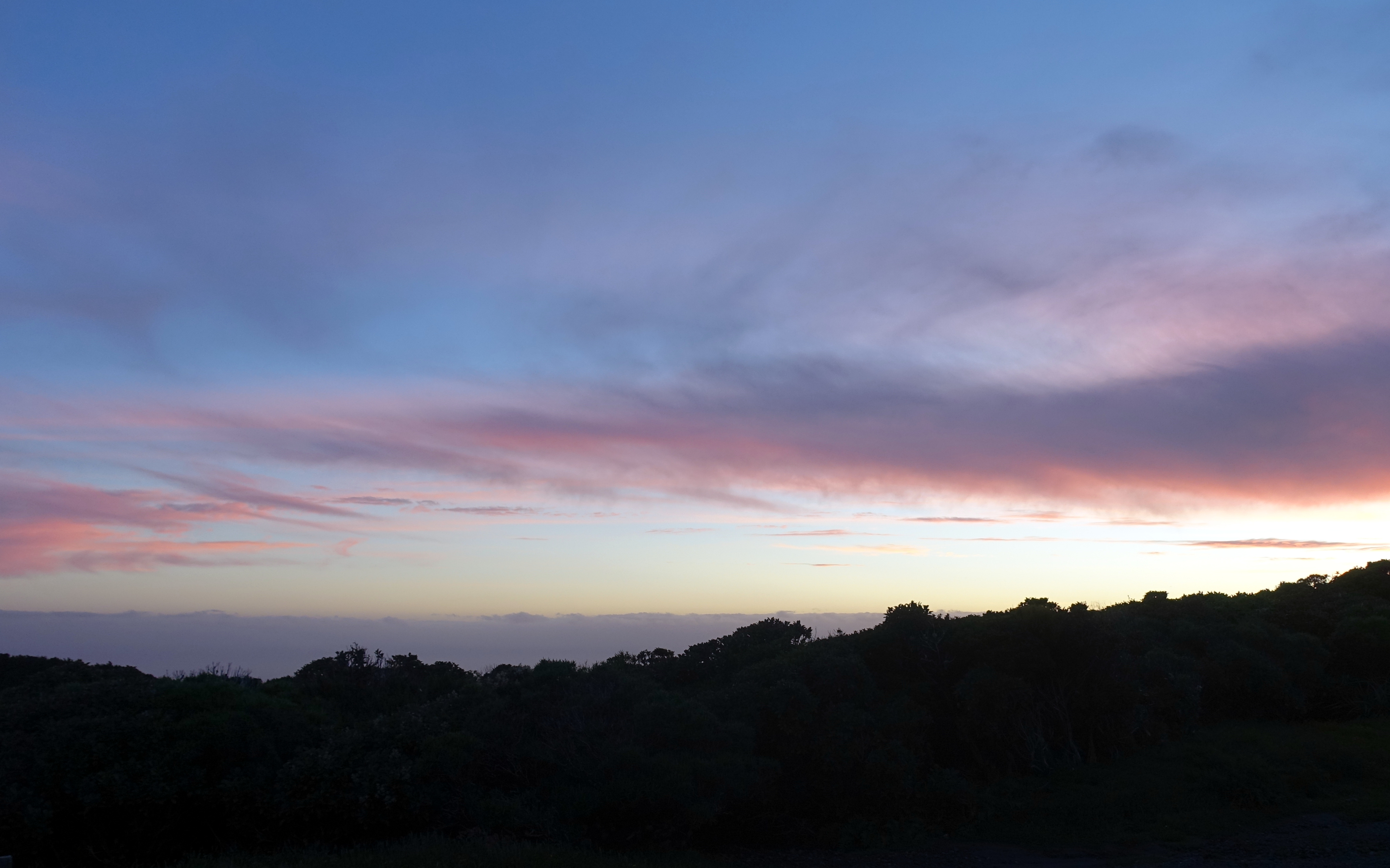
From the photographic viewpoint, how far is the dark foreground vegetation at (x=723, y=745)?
1189 centimetres

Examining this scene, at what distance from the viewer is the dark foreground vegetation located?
39.0ft

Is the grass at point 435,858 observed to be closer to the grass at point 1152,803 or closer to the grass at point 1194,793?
the grass at point 1152,803

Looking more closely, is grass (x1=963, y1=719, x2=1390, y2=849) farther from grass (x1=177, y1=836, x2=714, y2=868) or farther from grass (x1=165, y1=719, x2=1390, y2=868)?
grass (x1=177, y1=836, x2=714, y2=868)

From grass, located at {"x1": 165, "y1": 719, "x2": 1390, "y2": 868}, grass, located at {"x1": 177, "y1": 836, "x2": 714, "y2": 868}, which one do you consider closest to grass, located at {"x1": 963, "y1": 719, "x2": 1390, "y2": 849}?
grass, located at {"x1": 165, "y1": 719, "x2": 1390, "y2": 868}

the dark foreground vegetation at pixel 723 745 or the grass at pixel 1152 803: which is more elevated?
the dark foreground vegetation at pixel 723 745

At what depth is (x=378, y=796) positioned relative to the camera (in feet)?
39.4

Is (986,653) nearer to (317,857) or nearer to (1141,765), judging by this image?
(1141,765)

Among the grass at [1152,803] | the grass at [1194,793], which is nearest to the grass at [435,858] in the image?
the grass at [1152,803]

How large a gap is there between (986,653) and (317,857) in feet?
47.3

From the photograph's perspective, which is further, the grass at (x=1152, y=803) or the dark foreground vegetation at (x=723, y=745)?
the dark foreground vegetation at (x=723, y=745)

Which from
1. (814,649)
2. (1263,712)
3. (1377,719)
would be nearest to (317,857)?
(814,649)

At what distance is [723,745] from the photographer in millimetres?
14266

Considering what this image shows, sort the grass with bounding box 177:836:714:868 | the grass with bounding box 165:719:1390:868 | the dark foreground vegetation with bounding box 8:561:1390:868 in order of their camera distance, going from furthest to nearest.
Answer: the dark foreground vegetation with bounding box 8:561:1390:868
the grass with bounding box 165:719:1390:868
the grass with bounding box 177:836:714:868

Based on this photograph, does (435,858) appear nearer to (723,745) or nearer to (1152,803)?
(723,745)
